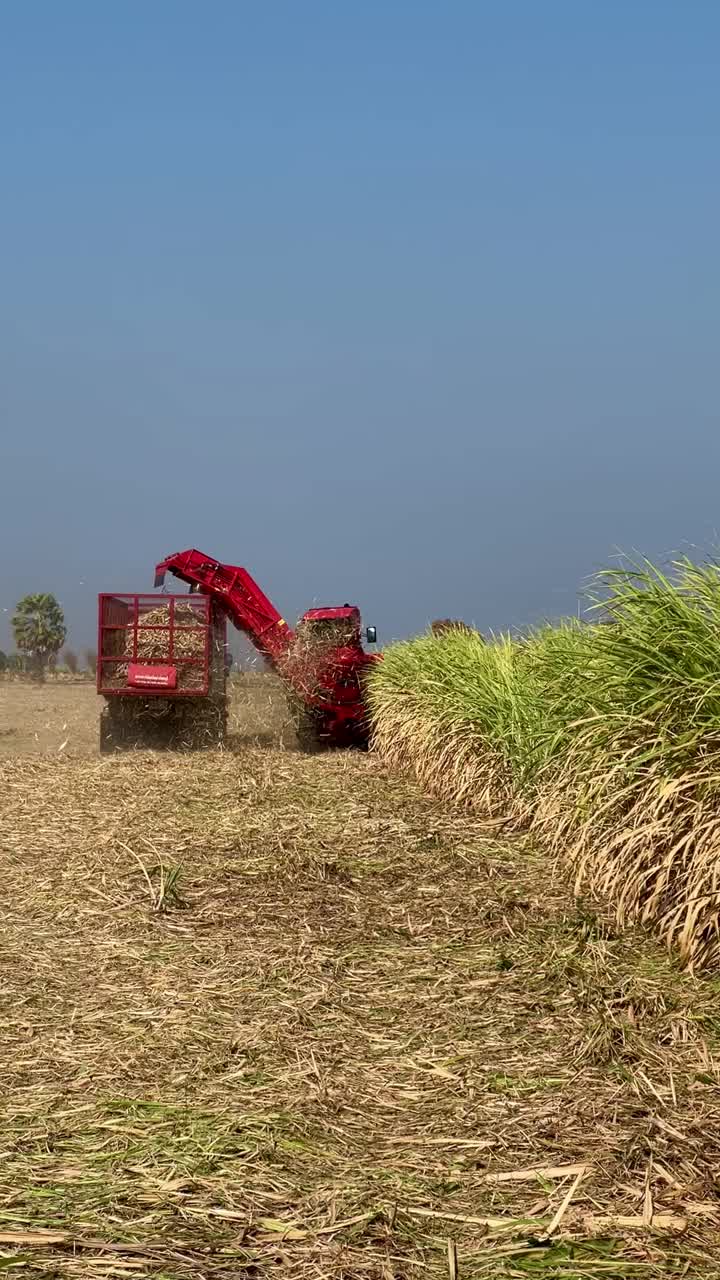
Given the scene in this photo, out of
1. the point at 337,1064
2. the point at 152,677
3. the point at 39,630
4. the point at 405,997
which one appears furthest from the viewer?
the point at 39,630

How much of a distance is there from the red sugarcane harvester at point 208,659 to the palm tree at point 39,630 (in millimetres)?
17607

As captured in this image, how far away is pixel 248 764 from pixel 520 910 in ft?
20.2

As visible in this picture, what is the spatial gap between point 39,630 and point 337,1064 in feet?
94.9

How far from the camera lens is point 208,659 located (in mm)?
15156

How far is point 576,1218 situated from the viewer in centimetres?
374

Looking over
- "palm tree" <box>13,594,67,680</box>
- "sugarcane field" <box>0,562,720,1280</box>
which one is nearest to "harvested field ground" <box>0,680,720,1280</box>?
"sugarcane field" <box>0,562,720,1280</box>

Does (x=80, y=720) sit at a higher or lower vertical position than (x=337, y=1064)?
higher

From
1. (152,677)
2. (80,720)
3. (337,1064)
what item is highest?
(152,677)

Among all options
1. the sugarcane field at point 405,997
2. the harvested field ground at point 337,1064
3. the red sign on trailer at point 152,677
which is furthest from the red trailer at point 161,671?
the harvested field ground at point 337,1064

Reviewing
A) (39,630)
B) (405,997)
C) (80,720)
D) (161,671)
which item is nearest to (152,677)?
(161,671)

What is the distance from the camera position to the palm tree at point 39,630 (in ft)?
107

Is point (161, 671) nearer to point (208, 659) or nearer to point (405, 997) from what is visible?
point (208, 659)

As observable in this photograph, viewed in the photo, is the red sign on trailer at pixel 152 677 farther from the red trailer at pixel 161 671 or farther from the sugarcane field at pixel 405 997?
the sugarcane field at pixel 405 997

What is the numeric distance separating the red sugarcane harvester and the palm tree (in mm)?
17607
